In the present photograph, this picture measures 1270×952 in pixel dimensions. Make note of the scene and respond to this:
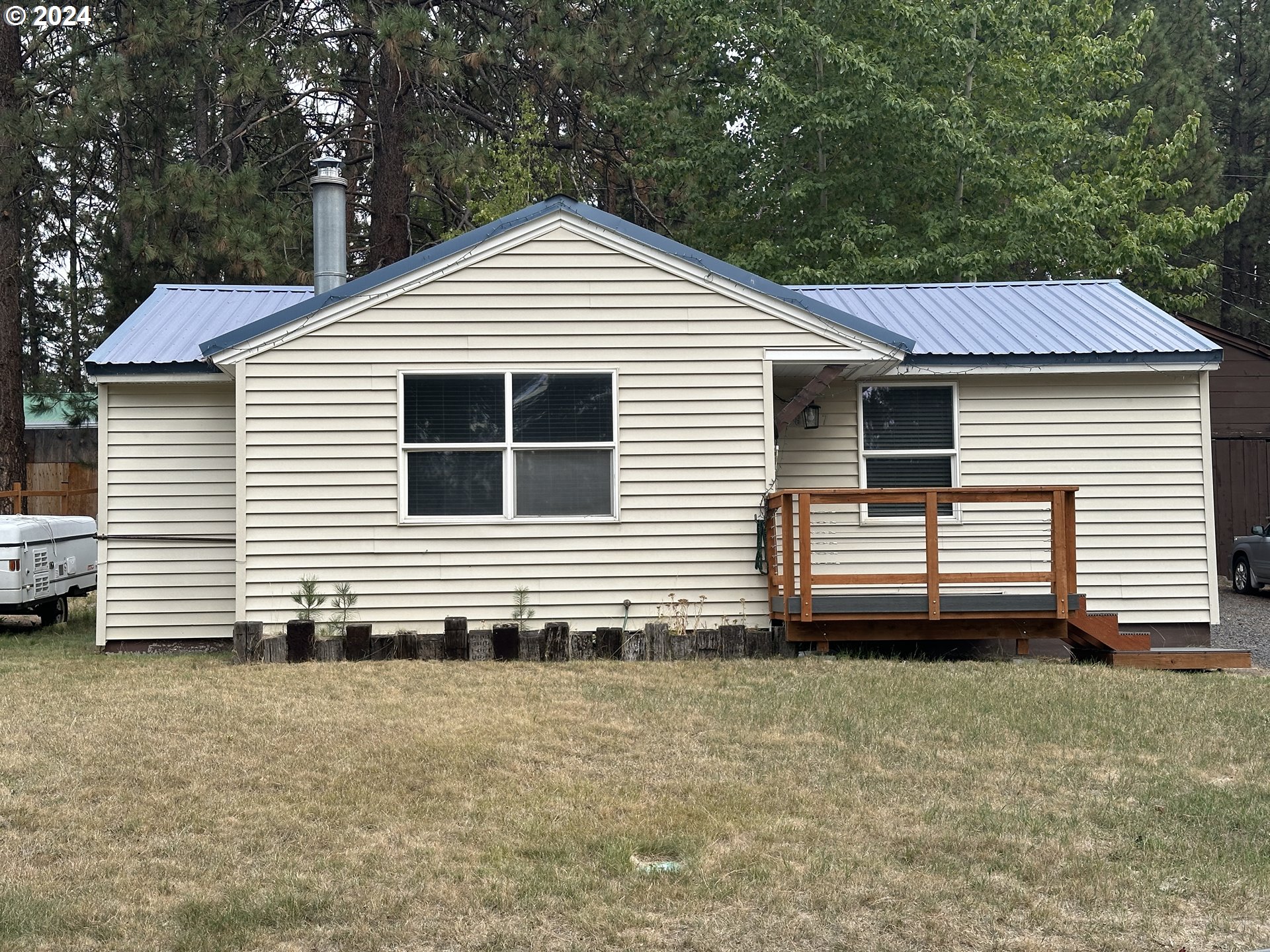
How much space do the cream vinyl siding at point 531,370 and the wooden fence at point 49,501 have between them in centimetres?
887

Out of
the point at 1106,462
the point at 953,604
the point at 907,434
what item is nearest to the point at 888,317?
the point at 907,434

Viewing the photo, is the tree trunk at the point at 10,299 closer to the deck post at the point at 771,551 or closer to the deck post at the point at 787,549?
the deck post at the point at 771,551

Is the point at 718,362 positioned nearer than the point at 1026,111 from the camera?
Yes

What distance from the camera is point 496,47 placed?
20.4 meters

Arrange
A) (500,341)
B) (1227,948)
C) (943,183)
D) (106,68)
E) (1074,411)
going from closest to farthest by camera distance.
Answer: (1227,948)
(500,341)
(1074,411)
(106,68)
(943,183)

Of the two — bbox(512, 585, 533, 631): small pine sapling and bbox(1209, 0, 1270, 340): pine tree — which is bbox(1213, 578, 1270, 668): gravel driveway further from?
bbox(1209, 0, 1270, 340): pine tree

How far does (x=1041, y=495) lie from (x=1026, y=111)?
15.4m

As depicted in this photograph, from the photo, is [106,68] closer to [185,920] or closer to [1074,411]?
[1074,411]

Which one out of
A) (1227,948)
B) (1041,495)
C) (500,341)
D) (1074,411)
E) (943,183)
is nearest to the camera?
(1227,948)

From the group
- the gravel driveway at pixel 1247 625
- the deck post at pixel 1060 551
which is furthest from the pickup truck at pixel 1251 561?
the deck post at pixel 1060 551

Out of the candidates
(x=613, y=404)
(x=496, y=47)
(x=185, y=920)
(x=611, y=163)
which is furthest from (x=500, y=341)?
(x=611, y=163)

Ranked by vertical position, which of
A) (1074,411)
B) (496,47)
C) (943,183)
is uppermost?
(496,47)

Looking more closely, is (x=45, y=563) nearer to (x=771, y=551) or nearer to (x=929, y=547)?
(x=771, y=551)

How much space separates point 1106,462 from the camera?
40.1ft
